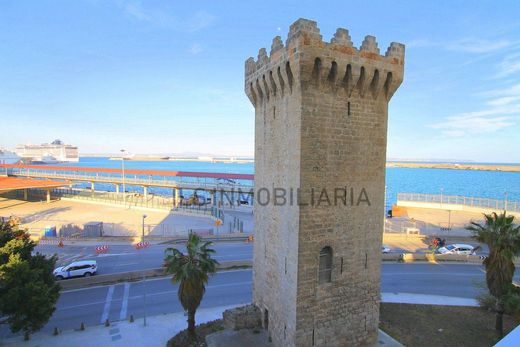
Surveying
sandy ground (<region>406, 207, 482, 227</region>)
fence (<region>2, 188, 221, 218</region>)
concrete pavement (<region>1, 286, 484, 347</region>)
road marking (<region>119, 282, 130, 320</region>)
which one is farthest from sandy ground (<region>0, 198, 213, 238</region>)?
sandy ground (<region>406, 207, 482, 227</region>)

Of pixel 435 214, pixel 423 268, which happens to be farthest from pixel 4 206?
pixel 435 214

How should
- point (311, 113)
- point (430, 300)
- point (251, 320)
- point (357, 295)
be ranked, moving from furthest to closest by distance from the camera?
point (430, 300) < point (251, 320) < point (357, 295) < point (311, 113)

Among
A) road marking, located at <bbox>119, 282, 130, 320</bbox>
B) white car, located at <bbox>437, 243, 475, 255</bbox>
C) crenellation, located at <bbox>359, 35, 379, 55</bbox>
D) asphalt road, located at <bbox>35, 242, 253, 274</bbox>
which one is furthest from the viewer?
white car, located at <bbox>437, 243, 475, 255</bbox>

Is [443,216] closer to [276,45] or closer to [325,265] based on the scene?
[325,265]

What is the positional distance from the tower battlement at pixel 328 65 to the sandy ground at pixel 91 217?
33901 millimetres

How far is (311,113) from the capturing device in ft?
39.7

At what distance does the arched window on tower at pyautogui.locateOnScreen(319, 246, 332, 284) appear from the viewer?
1314 centimetres

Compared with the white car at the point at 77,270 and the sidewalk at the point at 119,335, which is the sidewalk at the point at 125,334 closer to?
the sidewalk at the point at 119,335

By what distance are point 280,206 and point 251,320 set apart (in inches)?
255

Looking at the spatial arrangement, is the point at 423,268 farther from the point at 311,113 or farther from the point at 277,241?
the point at 311,113

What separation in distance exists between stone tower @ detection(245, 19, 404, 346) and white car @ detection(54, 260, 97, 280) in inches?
715

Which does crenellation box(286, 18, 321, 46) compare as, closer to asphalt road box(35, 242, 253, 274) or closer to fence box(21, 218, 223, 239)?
asphalt road box(35, 242, 253, 274)

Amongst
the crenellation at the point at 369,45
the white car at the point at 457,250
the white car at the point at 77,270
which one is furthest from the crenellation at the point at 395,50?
the white car at the point at 457,250

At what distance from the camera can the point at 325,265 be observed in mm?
13250
